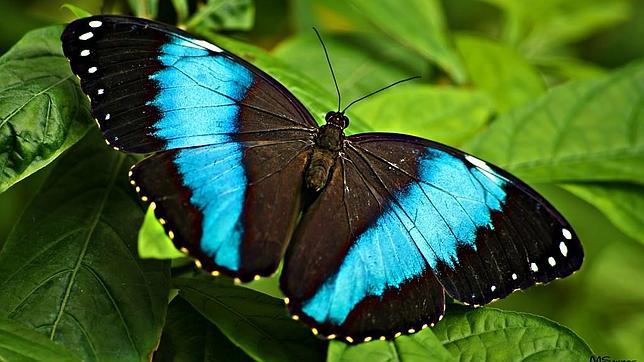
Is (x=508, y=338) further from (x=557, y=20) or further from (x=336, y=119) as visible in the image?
(x=557, y=20)

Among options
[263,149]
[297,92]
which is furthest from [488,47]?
[263,149]

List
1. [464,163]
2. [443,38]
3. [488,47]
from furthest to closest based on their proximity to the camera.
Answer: [488,47]
[443,38]
[464,163]

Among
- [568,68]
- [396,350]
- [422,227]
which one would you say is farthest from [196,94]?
[568,68]

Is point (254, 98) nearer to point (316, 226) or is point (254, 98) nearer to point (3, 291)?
point (316, 226)

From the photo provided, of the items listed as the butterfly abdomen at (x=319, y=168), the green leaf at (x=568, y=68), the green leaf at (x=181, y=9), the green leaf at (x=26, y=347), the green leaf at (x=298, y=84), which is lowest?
the green leaf at (x=26, y=347)

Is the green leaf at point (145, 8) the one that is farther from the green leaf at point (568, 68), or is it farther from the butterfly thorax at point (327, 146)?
the green leaf at point (568, 68)

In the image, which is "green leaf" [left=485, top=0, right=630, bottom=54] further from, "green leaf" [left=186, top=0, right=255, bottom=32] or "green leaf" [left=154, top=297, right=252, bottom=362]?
"green leaf" [left=154, top=297, right=252, bottom=362]

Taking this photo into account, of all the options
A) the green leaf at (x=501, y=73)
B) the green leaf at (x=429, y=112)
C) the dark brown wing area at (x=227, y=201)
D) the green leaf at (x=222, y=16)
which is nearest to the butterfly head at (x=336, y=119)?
the dark brown wing area at (x=227, y=201)

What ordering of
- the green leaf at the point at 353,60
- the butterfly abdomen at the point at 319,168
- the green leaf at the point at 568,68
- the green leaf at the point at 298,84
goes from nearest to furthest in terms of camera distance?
the butterfly abdomen at the point at 319,168
the green leaf at the point at 298,84
the green leaf at the point at 353,60
the green leaf at the point at 568,68
